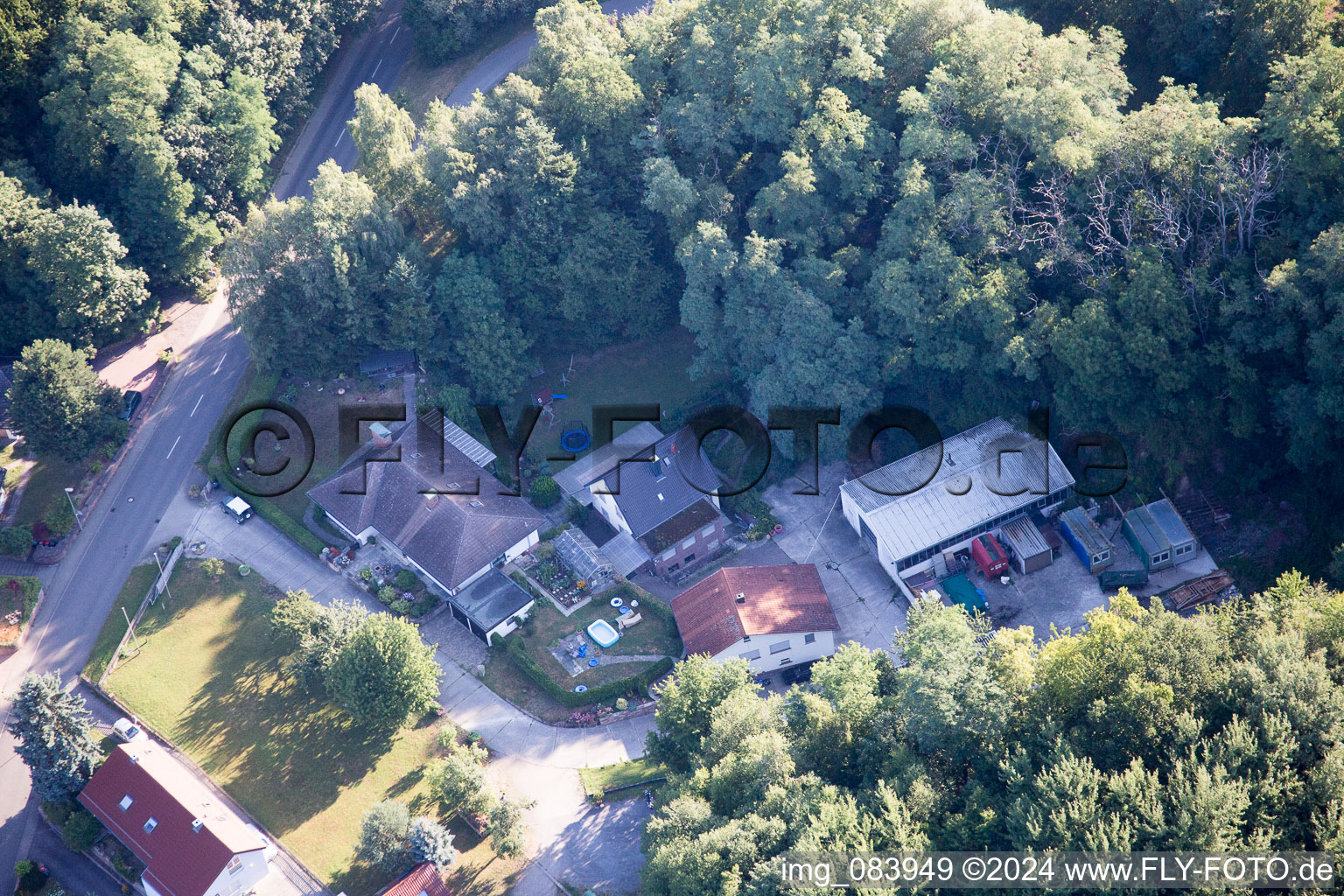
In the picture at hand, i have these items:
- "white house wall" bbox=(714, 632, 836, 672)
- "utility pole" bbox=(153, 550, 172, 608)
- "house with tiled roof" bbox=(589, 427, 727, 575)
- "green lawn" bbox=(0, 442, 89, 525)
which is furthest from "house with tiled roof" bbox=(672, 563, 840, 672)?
"green lawn" bbox=(0, 442, 89, 525)

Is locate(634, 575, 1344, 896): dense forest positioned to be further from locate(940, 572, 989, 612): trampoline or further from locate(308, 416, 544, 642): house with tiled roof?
locate(308, 416, 544, 642): house with tiled roof

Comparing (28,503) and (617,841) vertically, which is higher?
(28,503)

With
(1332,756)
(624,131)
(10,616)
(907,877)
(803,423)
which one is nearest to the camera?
(1332,756)

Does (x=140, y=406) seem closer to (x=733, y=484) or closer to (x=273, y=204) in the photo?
(x=273, y=204)

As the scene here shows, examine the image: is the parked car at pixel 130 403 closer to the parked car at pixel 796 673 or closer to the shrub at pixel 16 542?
the shrub at pixel 16 542

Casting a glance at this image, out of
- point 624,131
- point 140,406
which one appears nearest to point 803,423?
point 624,131
